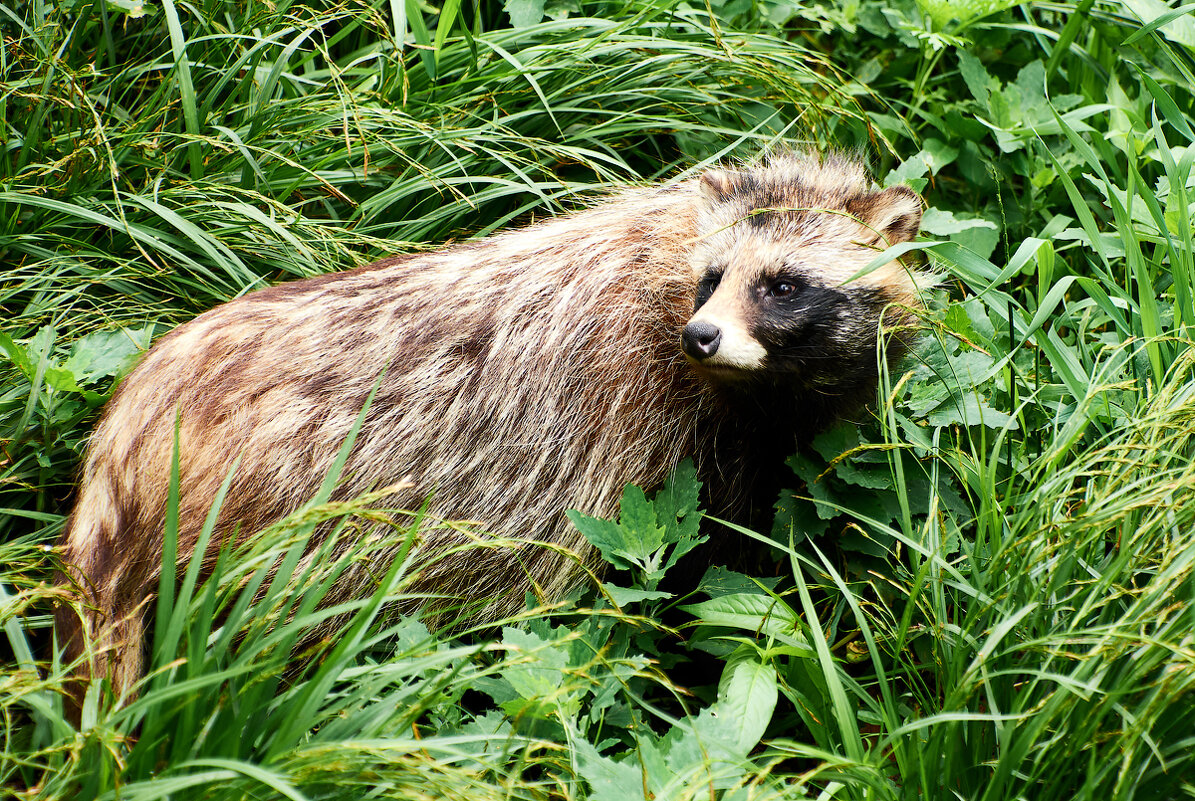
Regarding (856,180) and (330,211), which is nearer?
(856,180)

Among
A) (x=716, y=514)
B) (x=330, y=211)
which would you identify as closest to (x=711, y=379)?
(x=716, y=514)

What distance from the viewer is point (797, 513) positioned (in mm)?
3139

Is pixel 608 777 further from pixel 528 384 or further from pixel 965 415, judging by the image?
pixel 965 415

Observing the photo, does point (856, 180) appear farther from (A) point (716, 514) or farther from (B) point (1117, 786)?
(B) point (1117, 786)

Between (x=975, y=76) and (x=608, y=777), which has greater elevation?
(x=975, y=76)

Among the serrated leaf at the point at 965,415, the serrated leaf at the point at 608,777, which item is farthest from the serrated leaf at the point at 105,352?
the serrated leaf at the point at 965,415

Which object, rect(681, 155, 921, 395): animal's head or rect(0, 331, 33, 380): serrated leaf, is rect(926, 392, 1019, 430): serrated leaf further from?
rect(0, 331, 33, 380): serrated leaf

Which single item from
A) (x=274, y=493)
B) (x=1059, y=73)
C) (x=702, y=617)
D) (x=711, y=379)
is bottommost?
(x=702, y=617)

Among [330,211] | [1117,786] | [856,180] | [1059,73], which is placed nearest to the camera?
[1117,786]

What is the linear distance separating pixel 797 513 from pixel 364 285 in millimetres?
1629

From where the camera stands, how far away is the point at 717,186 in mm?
3334

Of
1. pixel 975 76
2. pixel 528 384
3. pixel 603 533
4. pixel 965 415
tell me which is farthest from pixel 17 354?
pixel 975 76

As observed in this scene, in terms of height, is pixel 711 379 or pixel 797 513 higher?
pixel 711 379

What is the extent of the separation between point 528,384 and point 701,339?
65 cm
